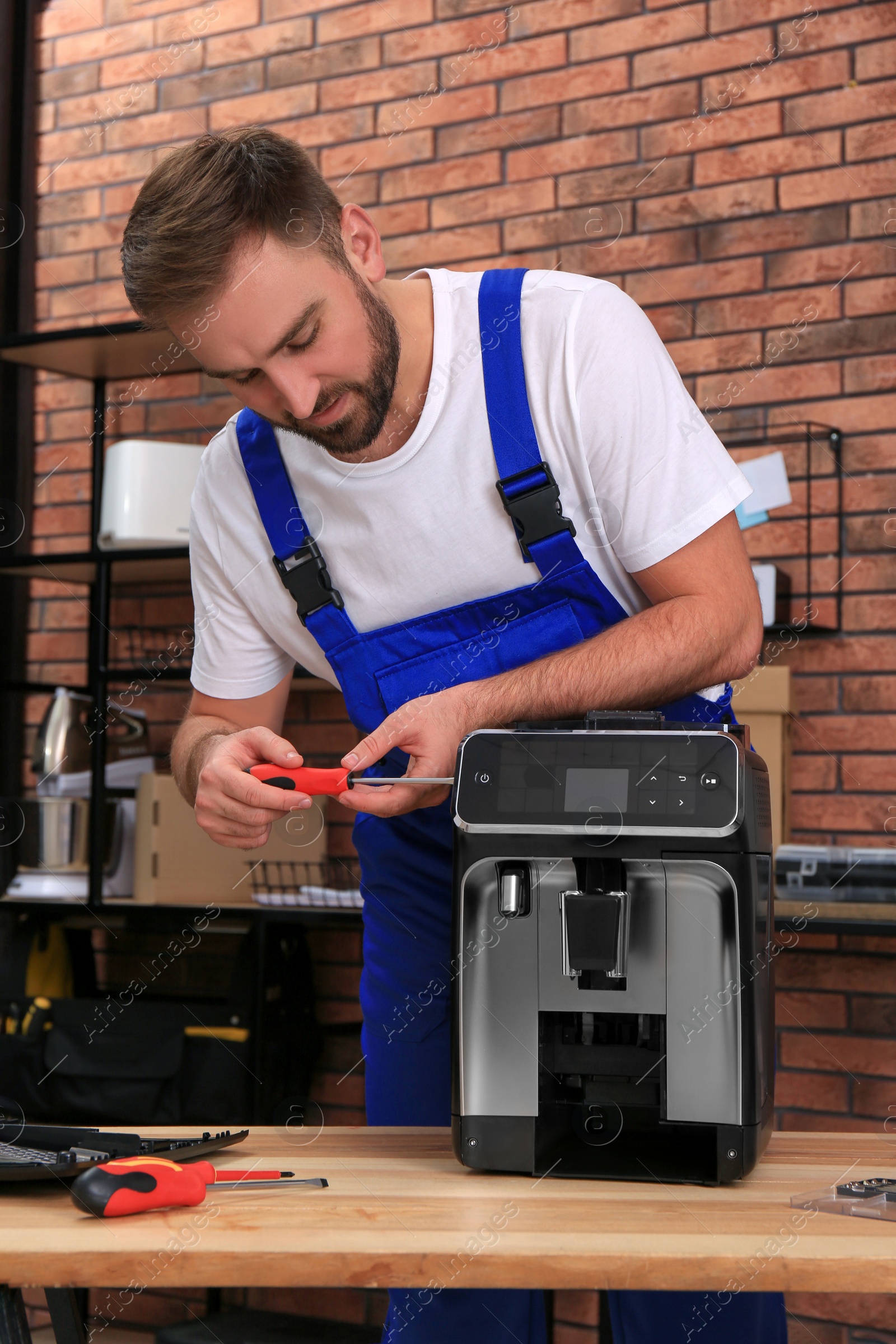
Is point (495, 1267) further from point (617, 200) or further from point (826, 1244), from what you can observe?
point (617, 200)

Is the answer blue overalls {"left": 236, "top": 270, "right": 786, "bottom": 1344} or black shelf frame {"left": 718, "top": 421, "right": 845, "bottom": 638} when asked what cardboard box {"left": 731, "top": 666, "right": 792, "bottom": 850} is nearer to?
black shelf frame {"left": 718, "top": 421, "right": 845, "bottom": 638}

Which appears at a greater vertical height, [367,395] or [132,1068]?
[367,395]

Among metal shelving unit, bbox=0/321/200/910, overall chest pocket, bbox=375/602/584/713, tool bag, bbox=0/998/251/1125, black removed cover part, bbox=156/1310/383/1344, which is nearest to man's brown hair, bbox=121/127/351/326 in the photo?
overall chest pocket, bbox=375/602/584/713

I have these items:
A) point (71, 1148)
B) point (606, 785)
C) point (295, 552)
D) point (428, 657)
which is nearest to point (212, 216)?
point (295, 552)

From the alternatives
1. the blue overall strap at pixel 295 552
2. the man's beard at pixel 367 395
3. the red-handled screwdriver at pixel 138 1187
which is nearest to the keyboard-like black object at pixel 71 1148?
the red-handled screwdriver at pixel 138 1187

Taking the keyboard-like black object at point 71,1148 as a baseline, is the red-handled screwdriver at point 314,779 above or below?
above

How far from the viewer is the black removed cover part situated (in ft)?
8.45

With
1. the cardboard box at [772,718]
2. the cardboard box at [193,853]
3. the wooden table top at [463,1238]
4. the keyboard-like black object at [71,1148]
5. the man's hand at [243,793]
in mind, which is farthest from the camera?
the cardboard box at [193,853]

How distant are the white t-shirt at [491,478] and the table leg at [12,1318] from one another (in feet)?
2.45

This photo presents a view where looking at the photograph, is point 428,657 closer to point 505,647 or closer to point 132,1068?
point 505,647

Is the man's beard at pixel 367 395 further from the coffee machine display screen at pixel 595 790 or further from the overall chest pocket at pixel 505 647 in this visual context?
the coffee machine display screen at pixel 595 790

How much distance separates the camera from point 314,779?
1.11 m

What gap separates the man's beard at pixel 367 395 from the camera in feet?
4.30

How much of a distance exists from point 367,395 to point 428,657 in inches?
11.0
